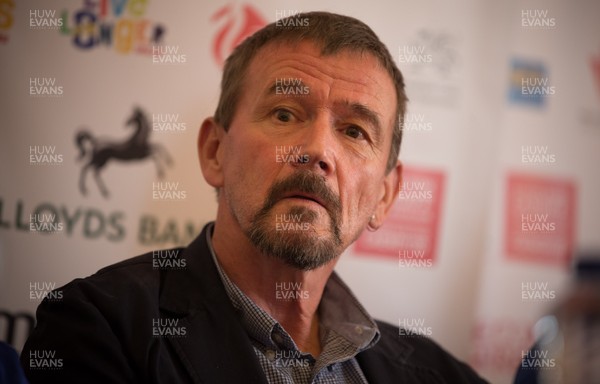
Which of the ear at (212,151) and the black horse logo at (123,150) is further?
the black horse logo at (123,150)

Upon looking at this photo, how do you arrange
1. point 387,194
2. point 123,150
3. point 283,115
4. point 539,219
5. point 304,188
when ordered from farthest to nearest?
point 539,219 < point 123,150 < point 387,194 < point 283,115 < point 304,188

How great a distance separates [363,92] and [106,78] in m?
0.93

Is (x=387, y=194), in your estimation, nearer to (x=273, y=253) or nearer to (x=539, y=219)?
(x=273, y=253)

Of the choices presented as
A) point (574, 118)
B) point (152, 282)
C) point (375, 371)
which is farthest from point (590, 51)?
point (152, 282)

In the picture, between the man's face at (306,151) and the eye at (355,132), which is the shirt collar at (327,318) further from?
the eye at (355,132)

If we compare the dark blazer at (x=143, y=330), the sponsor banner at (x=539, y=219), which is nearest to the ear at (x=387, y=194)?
the dark blazer at (x=143, y=330)

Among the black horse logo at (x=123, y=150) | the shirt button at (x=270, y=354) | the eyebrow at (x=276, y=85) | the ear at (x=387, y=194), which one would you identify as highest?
the eyebrow at (x=276, y=85)

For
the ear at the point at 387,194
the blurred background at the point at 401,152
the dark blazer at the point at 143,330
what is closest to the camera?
the dark blazer at the point at 143,330

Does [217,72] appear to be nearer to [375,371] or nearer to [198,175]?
[198,175]

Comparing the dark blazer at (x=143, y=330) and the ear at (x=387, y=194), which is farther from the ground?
the ear at (x=387, y=194)

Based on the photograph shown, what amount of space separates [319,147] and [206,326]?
0.51 metres

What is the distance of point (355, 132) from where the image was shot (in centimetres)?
150

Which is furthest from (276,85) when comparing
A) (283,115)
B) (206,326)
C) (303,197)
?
(206,326)

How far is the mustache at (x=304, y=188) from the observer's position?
1340 mm
